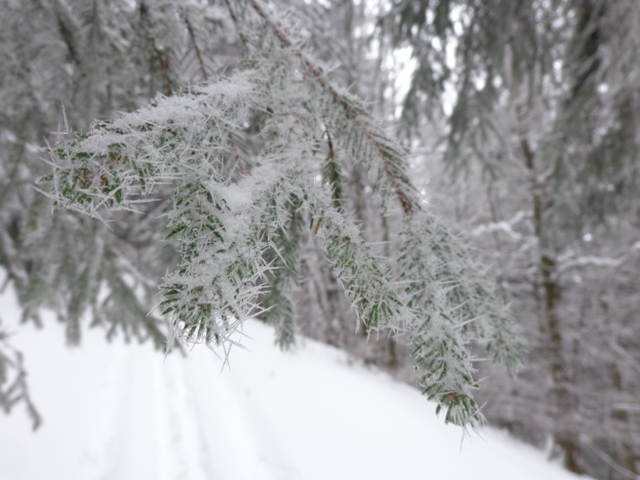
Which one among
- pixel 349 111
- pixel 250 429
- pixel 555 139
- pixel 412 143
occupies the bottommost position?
pixel 250 429

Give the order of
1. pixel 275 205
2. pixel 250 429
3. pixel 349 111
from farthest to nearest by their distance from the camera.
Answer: pixel 250 429
pixel 349 111
pixel 275 205

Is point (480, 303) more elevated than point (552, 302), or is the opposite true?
point (552, 302)

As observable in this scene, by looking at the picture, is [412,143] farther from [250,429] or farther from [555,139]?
[250,429]

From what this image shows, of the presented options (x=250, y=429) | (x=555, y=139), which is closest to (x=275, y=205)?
(x=250, y=429)

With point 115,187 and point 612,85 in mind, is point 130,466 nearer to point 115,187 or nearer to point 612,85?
point 115,187

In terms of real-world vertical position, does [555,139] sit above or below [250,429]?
above

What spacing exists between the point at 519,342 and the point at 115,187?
84 cm

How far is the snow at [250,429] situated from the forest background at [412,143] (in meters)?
0.70

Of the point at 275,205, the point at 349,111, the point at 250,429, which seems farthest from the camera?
the point at 250,429

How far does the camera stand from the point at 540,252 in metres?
6.65

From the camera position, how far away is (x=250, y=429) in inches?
157

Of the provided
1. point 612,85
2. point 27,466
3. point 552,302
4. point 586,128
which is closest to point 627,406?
point 552,302

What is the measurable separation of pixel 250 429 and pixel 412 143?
142 inches

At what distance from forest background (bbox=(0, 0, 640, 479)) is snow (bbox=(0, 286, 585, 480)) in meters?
0.70
